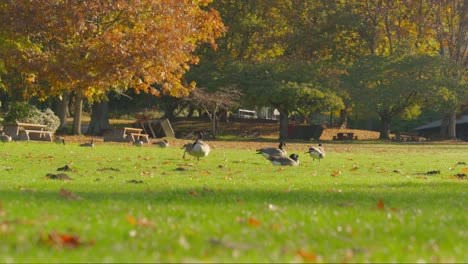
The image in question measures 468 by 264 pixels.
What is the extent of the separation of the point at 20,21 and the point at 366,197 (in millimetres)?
15843

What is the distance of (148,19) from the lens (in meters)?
26.7

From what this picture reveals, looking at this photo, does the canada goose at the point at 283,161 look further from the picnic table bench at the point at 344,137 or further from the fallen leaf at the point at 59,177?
the picnic table bench at the point at 344,137

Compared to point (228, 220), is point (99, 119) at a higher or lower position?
higher

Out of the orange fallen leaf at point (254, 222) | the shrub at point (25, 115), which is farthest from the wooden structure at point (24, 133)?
the orange fallen leaf at point (254, 222)

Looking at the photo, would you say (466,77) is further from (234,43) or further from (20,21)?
(20,21)

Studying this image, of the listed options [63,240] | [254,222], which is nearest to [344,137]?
[254,222]

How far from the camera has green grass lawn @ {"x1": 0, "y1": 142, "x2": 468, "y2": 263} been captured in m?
6.27

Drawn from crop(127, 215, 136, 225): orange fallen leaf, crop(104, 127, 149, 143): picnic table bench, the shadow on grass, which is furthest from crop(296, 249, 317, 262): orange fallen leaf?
crop(104, 127, 149, 143): picnic table bench

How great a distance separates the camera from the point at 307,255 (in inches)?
243

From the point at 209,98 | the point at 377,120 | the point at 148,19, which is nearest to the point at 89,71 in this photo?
the point at 148,19

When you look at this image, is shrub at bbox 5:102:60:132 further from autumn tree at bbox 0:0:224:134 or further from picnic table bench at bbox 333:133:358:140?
picnic table bench at bbox 333:133:358:140

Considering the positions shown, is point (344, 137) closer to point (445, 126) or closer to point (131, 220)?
point (445, 126)

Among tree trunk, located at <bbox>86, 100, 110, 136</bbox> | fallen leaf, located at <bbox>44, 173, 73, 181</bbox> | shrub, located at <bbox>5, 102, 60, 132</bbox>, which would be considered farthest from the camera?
tree trunk, located at <bbox>86, 100, 110, 136</bbox>

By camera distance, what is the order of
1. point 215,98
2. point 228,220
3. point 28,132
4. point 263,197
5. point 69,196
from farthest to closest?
point 215,98, point 28,132, point 263,197, point 69,196, point 228,220
